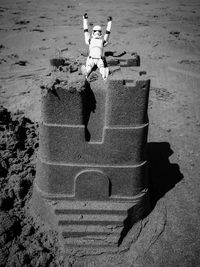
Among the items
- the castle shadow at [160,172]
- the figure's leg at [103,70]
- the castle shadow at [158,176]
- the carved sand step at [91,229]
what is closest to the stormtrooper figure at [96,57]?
the figure's leg at [103,70]

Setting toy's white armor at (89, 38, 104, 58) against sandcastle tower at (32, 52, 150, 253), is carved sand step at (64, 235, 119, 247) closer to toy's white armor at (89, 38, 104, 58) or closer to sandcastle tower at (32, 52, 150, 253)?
sandcastle tower at (32, 52, 150, 253)

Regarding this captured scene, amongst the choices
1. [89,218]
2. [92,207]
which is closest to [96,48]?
[92,207]

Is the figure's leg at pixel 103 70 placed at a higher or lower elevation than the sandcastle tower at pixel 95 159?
higher

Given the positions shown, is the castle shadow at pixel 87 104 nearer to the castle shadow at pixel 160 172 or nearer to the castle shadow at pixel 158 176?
the castle shadow at pixel 158 176

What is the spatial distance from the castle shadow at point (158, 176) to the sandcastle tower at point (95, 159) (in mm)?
55

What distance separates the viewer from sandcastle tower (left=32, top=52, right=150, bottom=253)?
379 centimetres

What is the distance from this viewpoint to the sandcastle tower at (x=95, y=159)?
3787mm

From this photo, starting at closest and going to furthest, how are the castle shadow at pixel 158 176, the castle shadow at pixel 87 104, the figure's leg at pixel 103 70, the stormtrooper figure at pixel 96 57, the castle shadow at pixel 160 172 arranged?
the castle shadow at pixel 87 104, the figure's leg at pixel 103 70, the stormtrooper figure at pixel 96 57, the castle shadow at pixel 158 176, the castle shadow at pixel 160 172

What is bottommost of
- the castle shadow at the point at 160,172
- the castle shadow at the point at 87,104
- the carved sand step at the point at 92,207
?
the castle shadow at the point at 160,172

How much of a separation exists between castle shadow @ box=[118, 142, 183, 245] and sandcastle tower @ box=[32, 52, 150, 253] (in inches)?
2.2

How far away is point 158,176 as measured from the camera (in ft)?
19.3

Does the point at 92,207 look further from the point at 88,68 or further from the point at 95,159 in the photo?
the point at 88,68

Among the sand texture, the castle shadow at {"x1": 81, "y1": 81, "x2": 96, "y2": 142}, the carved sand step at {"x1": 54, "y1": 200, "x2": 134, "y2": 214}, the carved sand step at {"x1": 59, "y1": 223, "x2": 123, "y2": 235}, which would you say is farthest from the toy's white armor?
the carved sand step at {"x1": 59, "y1": 223, "x2": 123, "y2": 235}

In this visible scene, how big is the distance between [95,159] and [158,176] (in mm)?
2224
